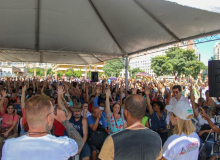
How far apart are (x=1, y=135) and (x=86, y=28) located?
16.4ft

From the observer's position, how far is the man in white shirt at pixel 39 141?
130 centimetres

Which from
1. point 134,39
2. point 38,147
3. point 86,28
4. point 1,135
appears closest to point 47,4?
point 86,28

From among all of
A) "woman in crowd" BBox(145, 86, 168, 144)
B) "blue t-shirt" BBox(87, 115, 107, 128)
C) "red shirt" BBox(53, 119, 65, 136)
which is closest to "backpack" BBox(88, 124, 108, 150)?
"blue t-shirt" BBox(87, 115, 107, 128)

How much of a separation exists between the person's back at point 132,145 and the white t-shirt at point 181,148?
388 mm

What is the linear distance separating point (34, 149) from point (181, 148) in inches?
55.8

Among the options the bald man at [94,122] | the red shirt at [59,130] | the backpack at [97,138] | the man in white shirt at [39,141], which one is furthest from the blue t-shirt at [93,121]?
the man in white shirt at [39,141]

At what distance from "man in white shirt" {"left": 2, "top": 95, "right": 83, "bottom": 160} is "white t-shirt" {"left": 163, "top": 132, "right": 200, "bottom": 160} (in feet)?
3.12

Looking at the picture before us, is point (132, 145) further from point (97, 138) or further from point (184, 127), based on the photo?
point (97, 138)

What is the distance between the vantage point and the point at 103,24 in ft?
23.7

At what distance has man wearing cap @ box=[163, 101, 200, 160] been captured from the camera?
1.81m

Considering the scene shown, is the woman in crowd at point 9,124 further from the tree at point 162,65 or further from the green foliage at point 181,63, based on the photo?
the tree at point 162,65

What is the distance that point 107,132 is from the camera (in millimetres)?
3756

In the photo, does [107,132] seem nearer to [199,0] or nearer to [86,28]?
[199,0]

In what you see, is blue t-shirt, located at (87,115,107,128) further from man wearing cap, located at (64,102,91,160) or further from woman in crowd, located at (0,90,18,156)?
woman in crowd, located at (0,90,18,156)
